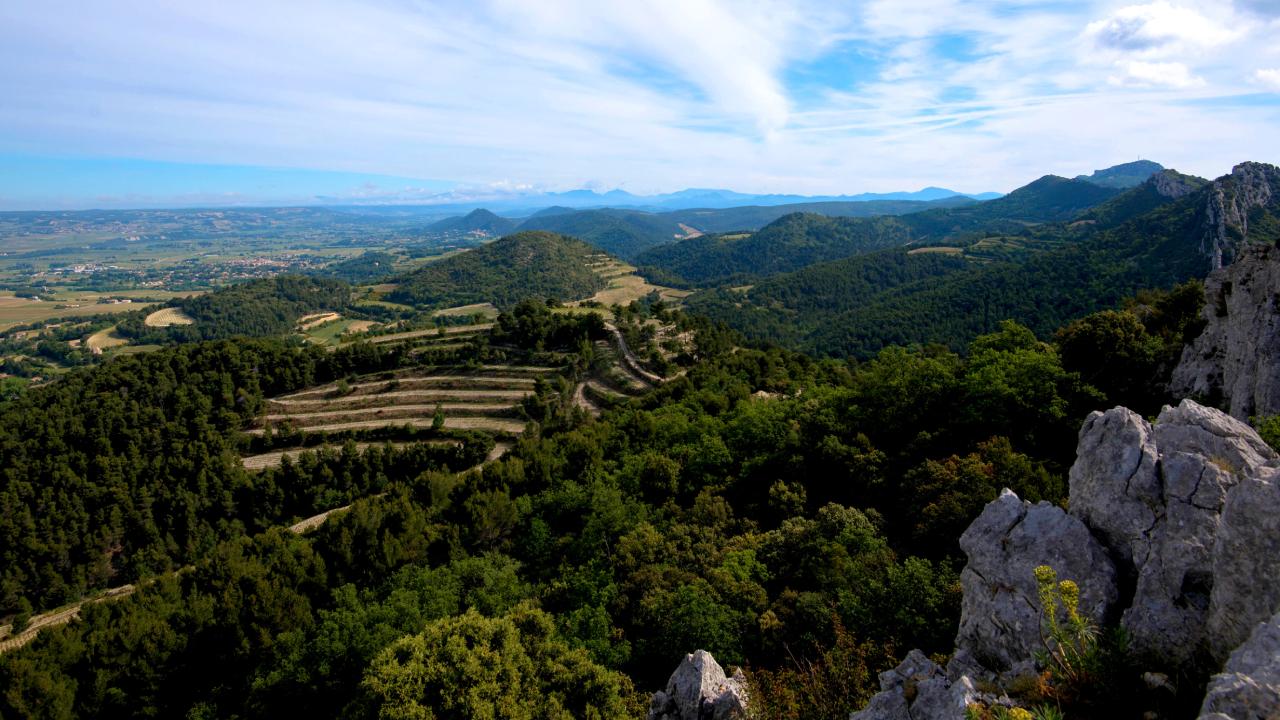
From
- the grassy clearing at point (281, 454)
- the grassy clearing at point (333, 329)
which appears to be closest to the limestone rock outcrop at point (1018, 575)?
the grassy clearing at point (281, 454)

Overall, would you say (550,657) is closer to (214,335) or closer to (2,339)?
(214,335)

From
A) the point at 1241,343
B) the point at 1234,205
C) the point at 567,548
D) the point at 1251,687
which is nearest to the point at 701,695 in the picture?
the point at 1251,687

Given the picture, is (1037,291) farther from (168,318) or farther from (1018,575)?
(168,318)

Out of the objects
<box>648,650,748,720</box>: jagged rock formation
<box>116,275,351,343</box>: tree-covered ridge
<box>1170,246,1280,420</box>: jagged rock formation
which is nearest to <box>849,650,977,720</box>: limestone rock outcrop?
<box>648,650,748,720</box>: jagged rock formation

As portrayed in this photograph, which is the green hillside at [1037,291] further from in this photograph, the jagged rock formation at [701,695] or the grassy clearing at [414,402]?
the jagged rock formation at [701,695]

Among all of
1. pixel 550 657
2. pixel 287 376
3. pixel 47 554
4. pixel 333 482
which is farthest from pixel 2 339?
pixel 550 657

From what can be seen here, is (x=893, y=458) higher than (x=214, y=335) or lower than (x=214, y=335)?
higher
